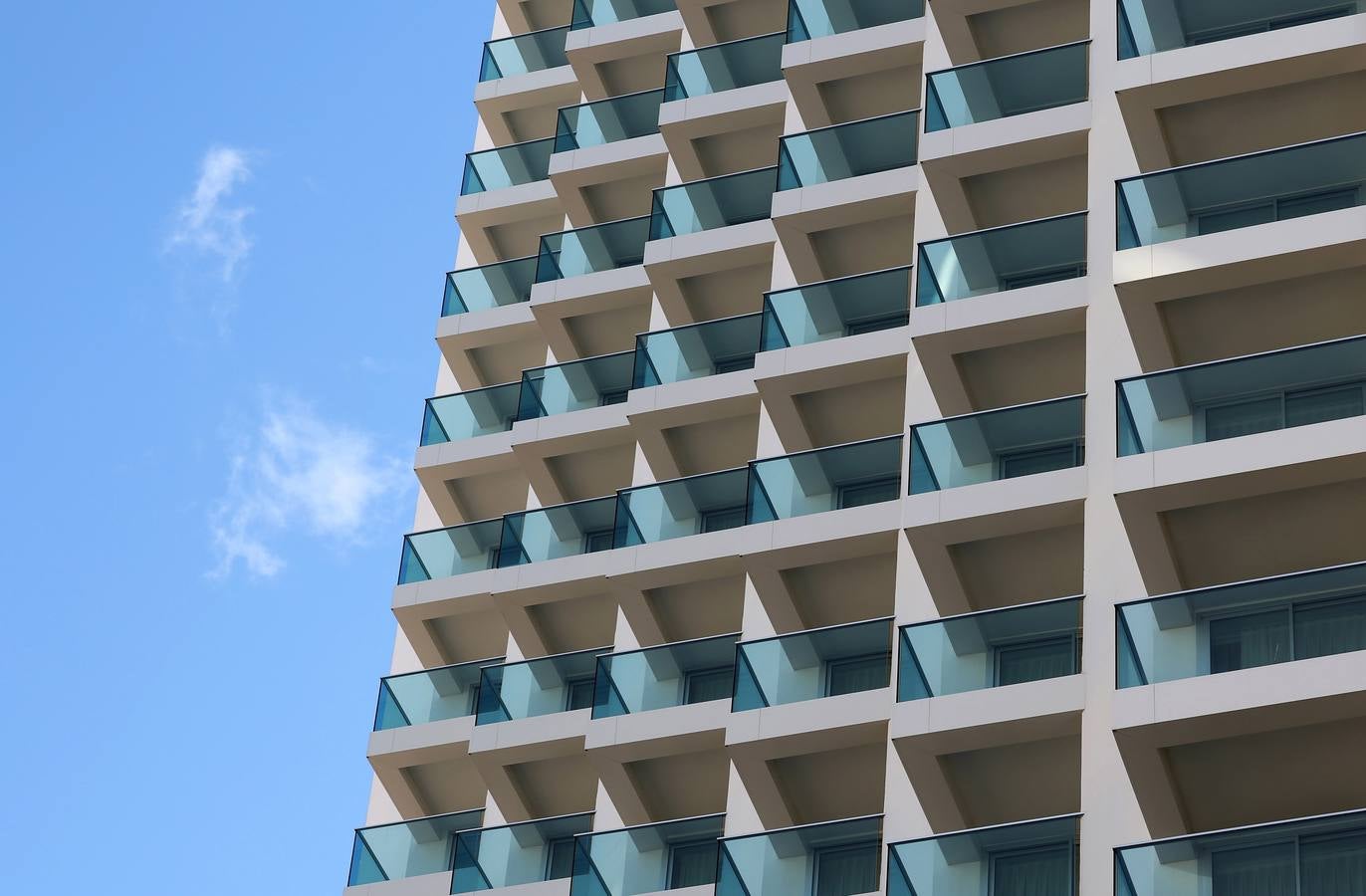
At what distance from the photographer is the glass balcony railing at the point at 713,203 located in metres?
43.2

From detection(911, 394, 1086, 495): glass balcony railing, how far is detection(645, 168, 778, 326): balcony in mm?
8292

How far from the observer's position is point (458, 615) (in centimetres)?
4228

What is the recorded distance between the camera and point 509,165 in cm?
4909

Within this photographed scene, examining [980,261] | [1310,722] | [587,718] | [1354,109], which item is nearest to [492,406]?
[587,718]

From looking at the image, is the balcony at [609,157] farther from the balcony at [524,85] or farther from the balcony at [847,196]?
the balcony at [847,196]

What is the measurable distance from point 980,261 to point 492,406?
11.8m

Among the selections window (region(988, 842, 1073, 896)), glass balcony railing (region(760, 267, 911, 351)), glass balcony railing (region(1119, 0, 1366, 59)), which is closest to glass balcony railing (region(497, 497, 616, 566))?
glass balcony railing (region(760, 267, 911, 351))

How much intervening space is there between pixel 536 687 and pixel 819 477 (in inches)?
244

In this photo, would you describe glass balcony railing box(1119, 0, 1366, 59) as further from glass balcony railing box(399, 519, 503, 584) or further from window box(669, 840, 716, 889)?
glass balcony railing box(399, 519, 503, 584)

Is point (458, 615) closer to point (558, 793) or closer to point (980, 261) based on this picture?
point (558, 793)

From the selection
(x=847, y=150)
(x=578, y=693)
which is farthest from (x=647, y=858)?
(x=847, y=150)

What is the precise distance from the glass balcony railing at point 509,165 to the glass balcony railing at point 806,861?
20481 mm

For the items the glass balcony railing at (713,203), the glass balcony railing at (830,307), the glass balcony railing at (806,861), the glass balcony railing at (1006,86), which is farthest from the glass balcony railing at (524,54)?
the glass balcony railing at (806,861)

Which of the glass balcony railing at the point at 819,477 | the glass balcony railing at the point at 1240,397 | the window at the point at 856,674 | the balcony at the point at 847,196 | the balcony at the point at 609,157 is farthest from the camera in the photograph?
the balcony at the point at 609,157
